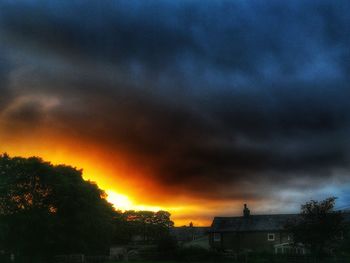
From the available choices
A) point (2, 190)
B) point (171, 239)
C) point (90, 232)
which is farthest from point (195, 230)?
point (2, 190)

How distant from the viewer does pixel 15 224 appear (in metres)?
61.3

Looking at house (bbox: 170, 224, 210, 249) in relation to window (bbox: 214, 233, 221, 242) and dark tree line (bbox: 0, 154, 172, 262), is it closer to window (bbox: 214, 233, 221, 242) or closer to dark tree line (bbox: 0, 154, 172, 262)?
window (bbox: 214, 233, 221, 242)

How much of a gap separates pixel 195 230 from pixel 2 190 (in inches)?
3907

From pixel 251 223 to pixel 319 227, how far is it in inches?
1189

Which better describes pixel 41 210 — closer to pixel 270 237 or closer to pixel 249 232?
pixel 249 232

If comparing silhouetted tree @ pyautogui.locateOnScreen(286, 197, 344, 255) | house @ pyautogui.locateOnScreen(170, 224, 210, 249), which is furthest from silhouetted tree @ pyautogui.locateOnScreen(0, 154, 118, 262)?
house @ pyautogui.locateOnScreen(170, 224, 210, 249)

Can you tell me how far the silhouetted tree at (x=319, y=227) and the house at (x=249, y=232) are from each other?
20.8 m

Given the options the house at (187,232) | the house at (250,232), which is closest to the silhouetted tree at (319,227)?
the house at (250,232)

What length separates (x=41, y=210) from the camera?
62.7 meters

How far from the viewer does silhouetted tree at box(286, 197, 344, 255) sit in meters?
62.5

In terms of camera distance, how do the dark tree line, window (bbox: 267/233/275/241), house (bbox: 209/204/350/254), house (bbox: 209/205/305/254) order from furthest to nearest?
window (bbox: 267/233/275/241) → house (bbox: 209/205/305/254) → house (bbox: 209/204/350/254) → the dark tree line

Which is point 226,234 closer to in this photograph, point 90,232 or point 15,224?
point 90,232

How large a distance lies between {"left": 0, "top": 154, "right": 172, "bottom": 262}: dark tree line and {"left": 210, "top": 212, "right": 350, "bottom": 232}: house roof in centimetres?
3211

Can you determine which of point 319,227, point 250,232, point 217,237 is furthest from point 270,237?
point 319,227
